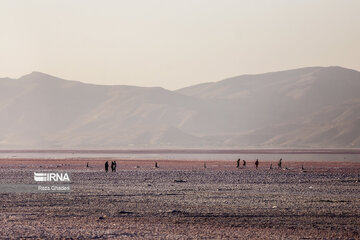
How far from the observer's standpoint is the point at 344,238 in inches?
827

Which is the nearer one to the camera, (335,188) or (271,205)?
(271,205)

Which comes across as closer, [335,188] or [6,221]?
[6,221]

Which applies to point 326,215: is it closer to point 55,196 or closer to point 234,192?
point 234,192

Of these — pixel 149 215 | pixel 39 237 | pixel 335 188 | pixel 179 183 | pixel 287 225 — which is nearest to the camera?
pixel 39 237

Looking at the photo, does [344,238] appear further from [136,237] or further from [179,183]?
[179,183]

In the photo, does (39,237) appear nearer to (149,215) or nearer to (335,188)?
(149,215)

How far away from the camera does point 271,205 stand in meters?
29.7

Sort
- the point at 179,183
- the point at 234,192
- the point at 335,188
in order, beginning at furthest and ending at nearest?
the point at 179,183 → the point at 335,188 → the point at 234,192

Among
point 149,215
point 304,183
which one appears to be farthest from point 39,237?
point 304,183

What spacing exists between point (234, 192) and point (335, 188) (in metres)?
7.32

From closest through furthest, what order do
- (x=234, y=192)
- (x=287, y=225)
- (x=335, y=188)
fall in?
(x=287, y=225)
(x=234, y=192)
(x=335, y=188)

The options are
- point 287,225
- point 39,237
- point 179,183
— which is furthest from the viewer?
point 179,183

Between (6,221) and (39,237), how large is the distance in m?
3.97

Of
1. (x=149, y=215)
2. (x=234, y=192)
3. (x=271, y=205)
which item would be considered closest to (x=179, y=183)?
(x=234, y=192)
